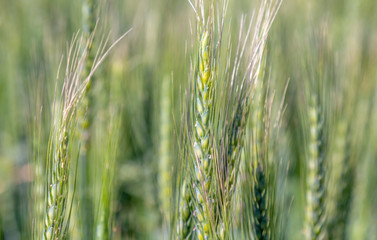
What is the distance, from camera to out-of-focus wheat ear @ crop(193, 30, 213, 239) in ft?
2.18

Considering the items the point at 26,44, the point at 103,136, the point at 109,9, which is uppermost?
the point at 109,9

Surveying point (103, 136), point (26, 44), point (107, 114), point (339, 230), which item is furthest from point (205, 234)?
point (26, 44)

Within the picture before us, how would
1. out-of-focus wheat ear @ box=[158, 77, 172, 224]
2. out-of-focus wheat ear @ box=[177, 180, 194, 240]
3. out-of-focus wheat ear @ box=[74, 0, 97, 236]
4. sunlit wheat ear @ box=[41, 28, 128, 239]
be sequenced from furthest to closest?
out-of-focus wheat ear @ box=[158, 77, 172, 224] → out-of-focus wheat ear @ box=[74, 0, 97, 236] → out-of-focus wheat ear @ box=[177, 180, 194, 240] → sunlit wheat ear @ box=[41, 28, 128, 239]

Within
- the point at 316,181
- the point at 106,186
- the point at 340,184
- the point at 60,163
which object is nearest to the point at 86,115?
the point at 106,186

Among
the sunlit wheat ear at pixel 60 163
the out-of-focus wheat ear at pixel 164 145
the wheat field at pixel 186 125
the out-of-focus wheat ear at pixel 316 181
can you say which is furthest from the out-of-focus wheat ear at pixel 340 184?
the sunlit wheat ear at pixel 60 163

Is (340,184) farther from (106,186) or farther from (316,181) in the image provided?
(106,186)

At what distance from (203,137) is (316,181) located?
0.39 metres

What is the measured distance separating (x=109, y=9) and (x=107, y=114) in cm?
27

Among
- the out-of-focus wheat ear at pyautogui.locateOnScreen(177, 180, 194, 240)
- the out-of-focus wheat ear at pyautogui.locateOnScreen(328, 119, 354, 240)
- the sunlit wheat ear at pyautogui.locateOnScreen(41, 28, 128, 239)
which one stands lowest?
the out-of-focus wheat ear at pyautogui.locateOnScreen(328, 119, 354, 240)

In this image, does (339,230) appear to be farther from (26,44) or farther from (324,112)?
(26,44)

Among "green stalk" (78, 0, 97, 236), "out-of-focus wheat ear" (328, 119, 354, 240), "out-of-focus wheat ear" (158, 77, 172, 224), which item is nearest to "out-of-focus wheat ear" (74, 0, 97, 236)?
"green stalk" (78, 0, 97, 236)

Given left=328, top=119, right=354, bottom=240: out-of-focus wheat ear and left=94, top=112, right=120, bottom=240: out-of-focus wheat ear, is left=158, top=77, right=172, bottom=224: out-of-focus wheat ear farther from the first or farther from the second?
left=328, top=119, right=354, bottom=240: out-of-focus wheat ear

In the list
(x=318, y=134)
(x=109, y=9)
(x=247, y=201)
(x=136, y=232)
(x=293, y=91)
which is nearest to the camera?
(x=247, y=201)

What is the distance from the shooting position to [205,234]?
2.30ft
